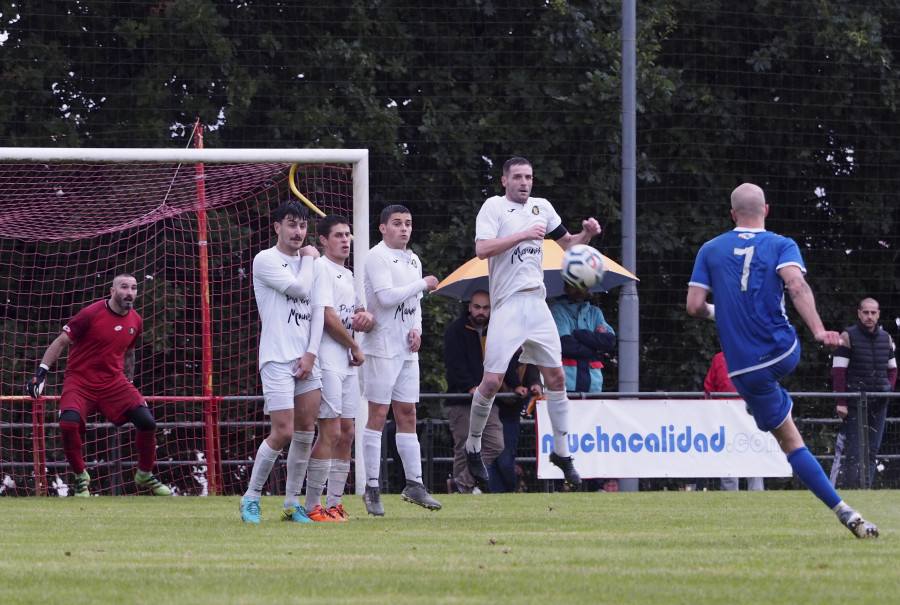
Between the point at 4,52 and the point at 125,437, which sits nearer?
the point at 125,437

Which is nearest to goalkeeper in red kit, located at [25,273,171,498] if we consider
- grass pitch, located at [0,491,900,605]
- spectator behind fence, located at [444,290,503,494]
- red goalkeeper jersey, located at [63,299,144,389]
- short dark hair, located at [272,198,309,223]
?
red goalkeeper jersey, located at [63,299,144,389]

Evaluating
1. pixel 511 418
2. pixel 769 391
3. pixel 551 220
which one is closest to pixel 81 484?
pixel 511 418

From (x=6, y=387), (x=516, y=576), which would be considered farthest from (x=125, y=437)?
(x=516, y=576)

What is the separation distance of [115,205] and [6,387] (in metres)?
2.71

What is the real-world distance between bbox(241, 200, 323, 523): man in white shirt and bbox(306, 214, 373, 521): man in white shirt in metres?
0.18

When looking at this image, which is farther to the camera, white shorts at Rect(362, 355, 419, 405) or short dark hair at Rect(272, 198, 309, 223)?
white shorts at Rect(362, 355, 419, 405)

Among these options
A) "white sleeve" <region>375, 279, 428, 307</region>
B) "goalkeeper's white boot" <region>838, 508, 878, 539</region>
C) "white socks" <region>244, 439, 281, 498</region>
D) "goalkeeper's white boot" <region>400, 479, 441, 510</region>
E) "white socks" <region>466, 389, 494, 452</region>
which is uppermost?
"white sleeve" <region>375, 279, 428, 307</region>

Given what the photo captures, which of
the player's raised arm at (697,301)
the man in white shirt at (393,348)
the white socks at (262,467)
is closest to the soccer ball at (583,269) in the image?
the man in white shirt at (393,348)

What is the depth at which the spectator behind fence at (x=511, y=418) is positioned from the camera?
1412 cm

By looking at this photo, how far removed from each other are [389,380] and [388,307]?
20.2 inches

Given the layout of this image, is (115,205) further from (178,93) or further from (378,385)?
(378,385)

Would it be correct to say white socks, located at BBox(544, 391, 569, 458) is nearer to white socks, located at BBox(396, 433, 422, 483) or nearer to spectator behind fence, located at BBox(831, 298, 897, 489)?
white socks, located at BBox(396, 433, 422, 483)

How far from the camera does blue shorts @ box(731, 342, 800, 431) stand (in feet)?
24.5

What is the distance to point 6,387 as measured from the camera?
17.0 metres
